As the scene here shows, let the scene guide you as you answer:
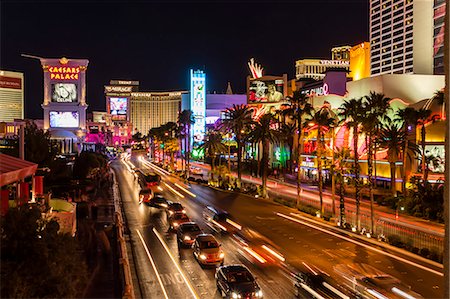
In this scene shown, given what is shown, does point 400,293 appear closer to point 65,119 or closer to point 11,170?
point 11,170

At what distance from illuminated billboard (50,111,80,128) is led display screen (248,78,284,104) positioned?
49229 millimetres

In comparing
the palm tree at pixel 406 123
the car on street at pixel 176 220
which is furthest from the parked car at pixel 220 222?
the palm tree at pixel 406 123

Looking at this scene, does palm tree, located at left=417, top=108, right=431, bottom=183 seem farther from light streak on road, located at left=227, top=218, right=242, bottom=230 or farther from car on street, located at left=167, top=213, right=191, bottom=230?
car on street, located at left=167, top=213, right=191, bottom=230

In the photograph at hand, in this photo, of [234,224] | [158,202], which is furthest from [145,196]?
[234,224]

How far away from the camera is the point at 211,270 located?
22.3 meters

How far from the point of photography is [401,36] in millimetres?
132625

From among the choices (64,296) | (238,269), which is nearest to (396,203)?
(238,269)

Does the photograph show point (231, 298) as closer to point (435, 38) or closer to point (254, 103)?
point (254, 103)

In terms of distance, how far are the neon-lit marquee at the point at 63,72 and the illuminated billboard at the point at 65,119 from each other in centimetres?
910

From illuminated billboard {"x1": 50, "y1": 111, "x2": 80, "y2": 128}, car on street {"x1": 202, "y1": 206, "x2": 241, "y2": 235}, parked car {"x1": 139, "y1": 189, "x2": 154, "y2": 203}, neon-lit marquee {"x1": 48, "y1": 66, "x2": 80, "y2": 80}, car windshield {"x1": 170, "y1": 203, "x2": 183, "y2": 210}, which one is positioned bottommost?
A: car on street {"x1": 202, "y1": 206, "x2": 241, "y2": 235}

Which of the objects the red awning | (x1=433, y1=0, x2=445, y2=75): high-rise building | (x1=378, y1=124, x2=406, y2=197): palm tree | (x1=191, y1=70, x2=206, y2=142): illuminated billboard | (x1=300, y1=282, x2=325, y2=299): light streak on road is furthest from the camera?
(x1=191, y1=70, x2=206, y2=142): illuminated billboard

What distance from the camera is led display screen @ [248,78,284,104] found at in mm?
98262

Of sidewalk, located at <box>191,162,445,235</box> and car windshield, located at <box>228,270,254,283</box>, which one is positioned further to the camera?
sidewalk, located at <box>191,162,445,235</box>

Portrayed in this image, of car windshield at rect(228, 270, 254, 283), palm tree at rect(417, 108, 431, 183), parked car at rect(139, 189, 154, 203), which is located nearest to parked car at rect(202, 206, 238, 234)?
parked car at rect(139, 189, 154, 203)
